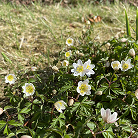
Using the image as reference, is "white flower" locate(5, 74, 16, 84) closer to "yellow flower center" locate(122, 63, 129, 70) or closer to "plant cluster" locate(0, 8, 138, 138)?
"plant cluster" locate(0, 8, 138, 138)

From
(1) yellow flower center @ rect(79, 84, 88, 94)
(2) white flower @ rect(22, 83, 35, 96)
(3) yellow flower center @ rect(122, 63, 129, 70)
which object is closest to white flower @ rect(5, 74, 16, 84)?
(2) white flower @ rect(22, 83, 35, 96)

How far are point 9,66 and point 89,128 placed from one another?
5.99ft

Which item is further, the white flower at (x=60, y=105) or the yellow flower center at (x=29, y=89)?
the yellow flower center at (x=29, y=89)

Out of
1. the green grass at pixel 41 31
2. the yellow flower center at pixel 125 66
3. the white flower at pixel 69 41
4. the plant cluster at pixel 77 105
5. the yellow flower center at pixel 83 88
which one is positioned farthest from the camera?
the green grass at pixel 41 31

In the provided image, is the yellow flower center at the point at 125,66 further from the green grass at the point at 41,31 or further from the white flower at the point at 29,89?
the green grass at the point at 41,31

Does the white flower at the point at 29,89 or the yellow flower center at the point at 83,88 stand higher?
the yellow flower center at the point at 83,88

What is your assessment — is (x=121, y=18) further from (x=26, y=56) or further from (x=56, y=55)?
(x=26, y=56)

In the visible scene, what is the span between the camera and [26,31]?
3502 millimetres

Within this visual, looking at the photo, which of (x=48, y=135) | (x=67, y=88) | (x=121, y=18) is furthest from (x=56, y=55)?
(x=121, y=18)

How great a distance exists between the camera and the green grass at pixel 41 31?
286 centimetres

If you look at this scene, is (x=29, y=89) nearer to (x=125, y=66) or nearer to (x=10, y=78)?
(x=10, y=78)

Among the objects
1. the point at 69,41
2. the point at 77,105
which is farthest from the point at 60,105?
the point at 69,41

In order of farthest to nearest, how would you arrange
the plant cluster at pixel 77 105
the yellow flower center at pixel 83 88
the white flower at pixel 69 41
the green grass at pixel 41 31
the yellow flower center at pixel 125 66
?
the green grass at pixel 41 31 < the white flower at pixel 69 41 < the yellow flower center at pixel 125 66 < the yellow flower center at pixel 83 88 < the plant cluster at pixel 77 105

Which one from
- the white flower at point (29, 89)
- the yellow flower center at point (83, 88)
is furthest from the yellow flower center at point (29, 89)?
the yellow flower center at point (83, 88)
